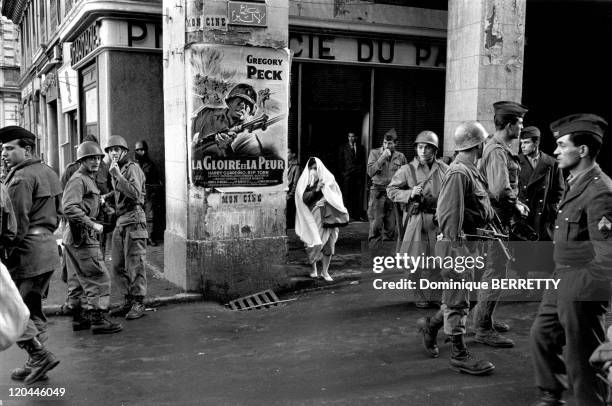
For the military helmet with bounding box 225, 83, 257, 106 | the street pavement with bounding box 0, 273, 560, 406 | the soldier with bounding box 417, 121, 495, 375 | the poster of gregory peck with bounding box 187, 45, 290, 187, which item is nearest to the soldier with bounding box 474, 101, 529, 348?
the street pavement with bounding box 0, 273, 560, 406

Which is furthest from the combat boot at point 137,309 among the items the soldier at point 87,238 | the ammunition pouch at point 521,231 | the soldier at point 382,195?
the soldier at point 382,195

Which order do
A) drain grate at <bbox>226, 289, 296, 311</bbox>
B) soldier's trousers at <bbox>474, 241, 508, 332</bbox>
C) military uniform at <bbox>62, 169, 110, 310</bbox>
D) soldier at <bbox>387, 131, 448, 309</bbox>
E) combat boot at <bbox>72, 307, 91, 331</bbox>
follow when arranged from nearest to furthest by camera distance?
soldier's trousers at <bbox>474, 241, 508, 332</bbox>, military uniform at <bbox>62, 169, 110, 310</bbox>, combat boot at <bbox>72, 307, 91, 331</bbox>, soldier at <bbox>387, 131, 448, 309</bbox>, drain grate at <bbox>226, 289, 296, 311</bbox>

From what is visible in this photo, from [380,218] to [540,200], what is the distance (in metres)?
3.52

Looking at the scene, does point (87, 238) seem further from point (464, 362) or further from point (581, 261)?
point (581, 261)

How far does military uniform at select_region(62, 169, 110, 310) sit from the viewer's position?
243 inches

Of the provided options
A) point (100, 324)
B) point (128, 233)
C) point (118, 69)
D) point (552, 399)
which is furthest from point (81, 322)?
point (118, 69)

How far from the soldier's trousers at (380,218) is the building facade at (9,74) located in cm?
3492

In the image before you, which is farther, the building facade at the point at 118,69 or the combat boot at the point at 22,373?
the building facade at the point at 118,69

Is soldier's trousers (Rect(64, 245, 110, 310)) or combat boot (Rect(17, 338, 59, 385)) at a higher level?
soldier's trousers (Rect(64, 245, 110, 310))

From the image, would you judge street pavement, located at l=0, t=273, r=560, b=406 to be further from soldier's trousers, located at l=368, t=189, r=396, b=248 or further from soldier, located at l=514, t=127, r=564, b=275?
soldier's trousers, located at l=368, t=189, r=396, b=248

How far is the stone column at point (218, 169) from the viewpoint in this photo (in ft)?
25.0

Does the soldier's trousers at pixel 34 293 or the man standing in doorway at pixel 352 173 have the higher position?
the man standing in doorway at pixel 352 173

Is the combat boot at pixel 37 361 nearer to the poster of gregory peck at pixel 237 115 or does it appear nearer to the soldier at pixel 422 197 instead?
the poster of gregory peck at pixel 237 115

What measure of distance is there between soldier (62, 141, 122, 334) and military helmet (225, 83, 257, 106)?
2015mm
